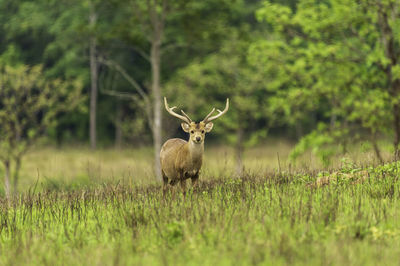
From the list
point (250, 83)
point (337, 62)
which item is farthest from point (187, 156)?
point (250, 83)

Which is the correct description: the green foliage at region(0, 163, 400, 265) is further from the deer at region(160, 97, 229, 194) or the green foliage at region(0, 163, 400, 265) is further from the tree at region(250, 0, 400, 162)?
the tree at region(250, 0, 400, 162)

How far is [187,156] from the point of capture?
8242 millimetres

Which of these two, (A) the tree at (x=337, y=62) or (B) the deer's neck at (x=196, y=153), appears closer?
(B) the deer's neck at (x=196, y=153)

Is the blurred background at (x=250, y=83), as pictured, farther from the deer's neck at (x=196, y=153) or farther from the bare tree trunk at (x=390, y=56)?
the deer's neck at (x=196, y=153)

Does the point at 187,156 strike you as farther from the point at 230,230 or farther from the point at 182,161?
the point at 230,230

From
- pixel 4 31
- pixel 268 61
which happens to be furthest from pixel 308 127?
pixel 268 61

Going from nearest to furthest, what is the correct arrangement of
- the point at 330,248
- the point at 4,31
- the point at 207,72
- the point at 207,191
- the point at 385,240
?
1. the point at 330,248
2. the point at 385,240
3. the point at 207,191
4. the point at 207,72
5. the point at 4,31

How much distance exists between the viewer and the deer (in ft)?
26.8

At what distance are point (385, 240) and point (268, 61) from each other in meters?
12.7

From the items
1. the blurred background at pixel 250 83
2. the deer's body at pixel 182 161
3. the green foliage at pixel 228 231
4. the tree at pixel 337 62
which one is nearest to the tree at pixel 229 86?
the blurred background at pixel 250 83

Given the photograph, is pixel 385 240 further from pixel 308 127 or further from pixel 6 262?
pixel 308 127

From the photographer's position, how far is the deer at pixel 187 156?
818 centimetres

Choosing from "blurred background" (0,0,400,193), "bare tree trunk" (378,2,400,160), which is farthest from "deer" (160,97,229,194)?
"bare tree trunk" (378,2,400,160)

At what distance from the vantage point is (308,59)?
649 inches
